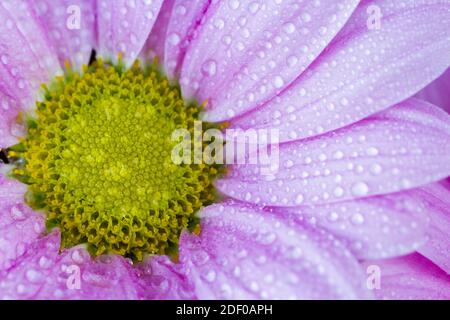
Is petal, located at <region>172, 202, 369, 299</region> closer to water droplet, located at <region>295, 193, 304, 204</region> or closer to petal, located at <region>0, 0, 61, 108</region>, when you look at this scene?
water droplet, located at <region>295, 193, 304, 204</region>

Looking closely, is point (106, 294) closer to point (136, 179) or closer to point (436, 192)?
point (136, 179)

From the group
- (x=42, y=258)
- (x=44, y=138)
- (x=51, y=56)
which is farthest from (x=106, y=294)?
(x=51, y=56)

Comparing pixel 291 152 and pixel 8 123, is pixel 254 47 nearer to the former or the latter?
pixel 291 152

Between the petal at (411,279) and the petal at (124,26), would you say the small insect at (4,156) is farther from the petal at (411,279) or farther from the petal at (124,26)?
the petal at (411,279)

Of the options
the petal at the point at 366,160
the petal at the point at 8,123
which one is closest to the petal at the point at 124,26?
the petal at the point at 8,123
